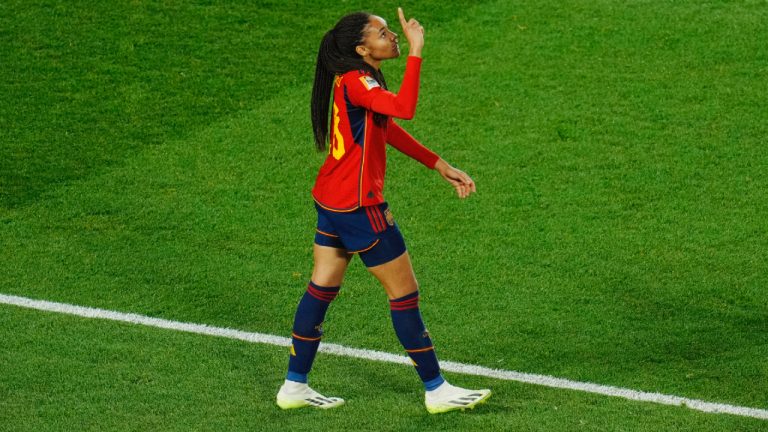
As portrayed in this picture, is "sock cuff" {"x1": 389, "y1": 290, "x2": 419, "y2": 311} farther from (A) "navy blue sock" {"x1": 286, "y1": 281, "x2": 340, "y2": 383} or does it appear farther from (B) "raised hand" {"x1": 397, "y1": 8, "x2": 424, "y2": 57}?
(B) "raised hand" {"x1": 397, "y1": 8, "x2": 424, "y2": 57}

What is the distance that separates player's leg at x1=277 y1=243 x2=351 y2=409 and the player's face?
993 mm

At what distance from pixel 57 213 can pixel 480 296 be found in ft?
10.6

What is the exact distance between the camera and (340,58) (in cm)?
641

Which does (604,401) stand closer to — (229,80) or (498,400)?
(498,400)

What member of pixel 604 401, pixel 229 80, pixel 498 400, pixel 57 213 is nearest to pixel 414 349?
pixel 498 400

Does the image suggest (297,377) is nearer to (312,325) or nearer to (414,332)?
(312,325)

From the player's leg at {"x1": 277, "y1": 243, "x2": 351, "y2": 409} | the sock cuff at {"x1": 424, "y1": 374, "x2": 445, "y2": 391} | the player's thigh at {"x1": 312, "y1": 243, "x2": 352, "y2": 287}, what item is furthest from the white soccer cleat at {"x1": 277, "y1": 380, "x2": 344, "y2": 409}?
the player's thigh at {"x1": 312, "y1": 243, "x2": 352, "y2": 287}

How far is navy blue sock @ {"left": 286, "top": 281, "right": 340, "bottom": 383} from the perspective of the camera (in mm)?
6672

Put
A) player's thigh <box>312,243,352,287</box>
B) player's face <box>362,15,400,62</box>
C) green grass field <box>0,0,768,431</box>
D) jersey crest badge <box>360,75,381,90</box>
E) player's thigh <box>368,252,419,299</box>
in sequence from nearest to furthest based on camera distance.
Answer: jersey crest badge <box>360,75,381,90</box> < player's face <box>362,15,400,62</box> < player's thigh <box>368,252,419,299</box> < player's thigh <box>312,243,352,287</box> < green grass field <box>0,0,768,431</box>

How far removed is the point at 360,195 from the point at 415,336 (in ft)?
2.53

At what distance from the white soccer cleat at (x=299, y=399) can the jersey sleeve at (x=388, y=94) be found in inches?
59.4

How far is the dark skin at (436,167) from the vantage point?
6278mm

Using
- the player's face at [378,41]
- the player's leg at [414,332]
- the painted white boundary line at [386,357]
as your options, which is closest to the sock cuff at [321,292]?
the player's leg at [414,332]

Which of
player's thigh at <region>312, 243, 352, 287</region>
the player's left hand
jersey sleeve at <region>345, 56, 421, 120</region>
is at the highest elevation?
jersey sleeve at <region>345, 56, 421, 120</region>
